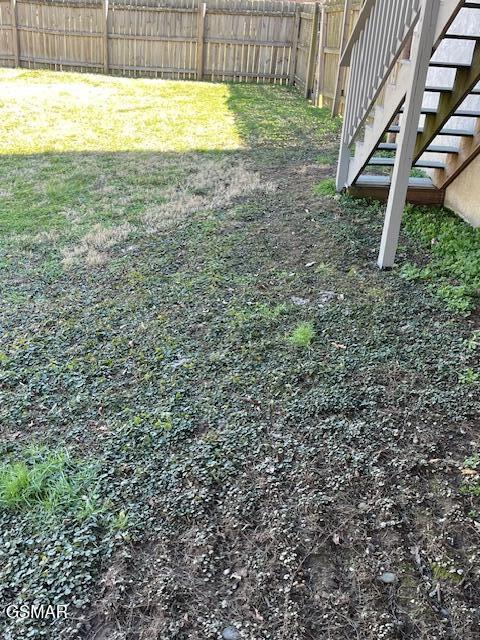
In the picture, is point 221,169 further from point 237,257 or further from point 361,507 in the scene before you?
point 361,507

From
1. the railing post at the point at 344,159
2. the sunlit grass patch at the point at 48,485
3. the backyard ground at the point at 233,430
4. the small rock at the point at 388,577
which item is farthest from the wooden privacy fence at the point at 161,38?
the small rock at the point at 388,577

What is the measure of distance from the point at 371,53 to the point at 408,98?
1.13 meters

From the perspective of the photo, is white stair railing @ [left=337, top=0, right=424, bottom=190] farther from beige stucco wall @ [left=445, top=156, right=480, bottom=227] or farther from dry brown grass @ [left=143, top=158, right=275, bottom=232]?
dry brown grass @ [left=143, top=158, right=275, bottom=232]

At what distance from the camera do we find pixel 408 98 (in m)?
3.98

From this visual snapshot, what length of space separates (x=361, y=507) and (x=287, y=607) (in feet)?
1.80

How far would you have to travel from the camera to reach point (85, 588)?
202 cm

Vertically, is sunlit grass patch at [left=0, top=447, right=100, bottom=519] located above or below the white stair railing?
below

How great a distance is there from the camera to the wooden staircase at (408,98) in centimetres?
388

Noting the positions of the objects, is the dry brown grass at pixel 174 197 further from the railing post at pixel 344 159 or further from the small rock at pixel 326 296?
the small rock at pixel 326 296

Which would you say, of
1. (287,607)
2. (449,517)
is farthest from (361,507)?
(287,607)

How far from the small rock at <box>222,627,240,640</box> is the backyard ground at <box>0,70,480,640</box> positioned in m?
0.01

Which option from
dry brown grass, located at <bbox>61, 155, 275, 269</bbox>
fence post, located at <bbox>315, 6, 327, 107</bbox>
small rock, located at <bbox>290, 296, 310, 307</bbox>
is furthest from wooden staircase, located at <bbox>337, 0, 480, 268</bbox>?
fence post, located at <bbox>315, 6, 327, 107</bbox>

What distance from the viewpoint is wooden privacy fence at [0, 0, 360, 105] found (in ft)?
48.4

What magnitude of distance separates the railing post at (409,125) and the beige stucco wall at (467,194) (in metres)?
1.26
